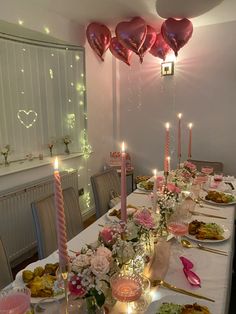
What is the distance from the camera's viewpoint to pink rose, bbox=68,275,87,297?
0.81 metres

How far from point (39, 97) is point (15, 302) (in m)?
2.31

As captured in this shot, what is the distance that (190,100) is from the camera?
3387 millimetres

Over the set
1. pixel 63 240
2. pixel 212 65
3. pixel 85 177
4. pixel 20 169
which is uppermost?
pixel 212 65

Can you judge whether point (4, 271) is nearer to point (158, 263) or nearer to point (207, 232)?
point (158, 263)

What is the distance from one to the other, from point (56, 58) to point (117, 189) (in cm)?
164

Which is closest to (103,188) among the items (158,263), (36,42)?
(158,263)

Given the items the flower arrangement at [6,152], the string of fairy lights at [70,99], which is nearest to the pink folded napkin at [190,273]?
the flower arrangement at [6,152]

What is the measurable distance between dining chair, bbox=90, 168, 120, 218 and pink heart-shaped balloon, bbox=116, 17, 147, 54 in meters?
1.33

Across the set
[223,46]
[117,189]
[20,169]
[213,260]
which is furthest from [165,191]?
[223,46]

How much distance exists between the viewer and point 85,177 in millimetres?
3418

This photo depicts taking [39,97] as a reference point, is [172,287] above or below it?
below

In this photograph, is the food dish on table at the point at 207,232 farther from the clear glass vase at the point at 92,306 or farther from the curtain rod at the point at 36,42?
the curtain rod at the point at 36,42

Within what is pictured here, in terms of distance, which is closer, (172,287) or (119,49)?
(172,287)

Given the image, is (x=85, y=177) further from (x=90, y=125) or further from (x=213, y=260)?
(x=213, y=260)
